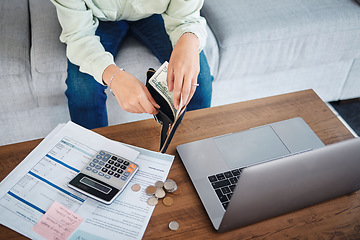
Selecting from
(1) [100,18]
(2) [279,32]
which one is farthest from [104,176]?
(2) [279,32]

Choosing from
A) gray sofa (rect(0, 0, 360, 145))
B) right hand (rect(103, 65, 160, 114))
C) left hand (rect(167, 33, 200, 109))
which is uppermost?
left hand (rect(167, 33, 200, 109))

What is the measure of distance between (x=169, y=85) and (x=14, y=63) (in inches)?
26.4

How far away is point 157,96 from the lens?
0.82 metres

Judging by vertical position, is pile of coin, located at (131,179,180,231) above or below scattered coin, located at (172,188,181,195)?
above

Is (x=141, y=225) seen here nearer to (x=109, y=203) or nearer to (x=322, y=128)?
(x=109, y=203)

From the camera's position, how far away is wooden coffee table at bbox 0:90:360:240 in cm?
67

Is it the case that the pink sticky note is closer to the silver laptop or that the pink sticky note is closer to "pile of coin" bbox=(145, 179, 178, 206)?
"pile of coin" bbox=(145, 179, 178, 206)

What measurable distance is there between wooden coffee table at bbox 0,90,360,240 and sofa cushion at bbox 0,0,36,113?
436mm

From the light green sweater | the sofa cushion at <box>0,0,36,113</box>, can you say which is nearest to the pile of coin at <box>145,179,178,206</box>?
the light green sweater

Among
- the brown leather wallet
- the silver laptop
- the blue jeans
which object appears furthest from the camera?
the blue jeans

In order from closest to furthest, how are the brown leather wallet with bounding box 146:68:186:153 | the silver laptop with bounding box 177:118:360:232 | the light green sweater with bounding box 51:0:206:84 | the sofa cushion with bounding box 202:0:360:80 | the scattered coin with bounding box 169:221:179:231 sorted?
the silver laptop with bounding box 177:118:360:232
the scattered coin with bounding box 169:221:179:231
the brown leather wallet with bounding box 146:68:186:153
the light green sweater with bounding box 51:0:206:84
the sofa cushion with bounding box 202:0:360:80

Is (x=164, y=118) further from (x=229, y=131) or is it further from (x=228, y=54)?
(x=228, y=54)

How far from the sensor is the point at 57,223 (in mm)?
651

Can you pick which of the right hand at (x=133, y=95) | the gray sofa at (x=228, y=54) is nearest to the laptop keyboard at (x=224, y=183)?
the right hand at (x=133, y=95)
